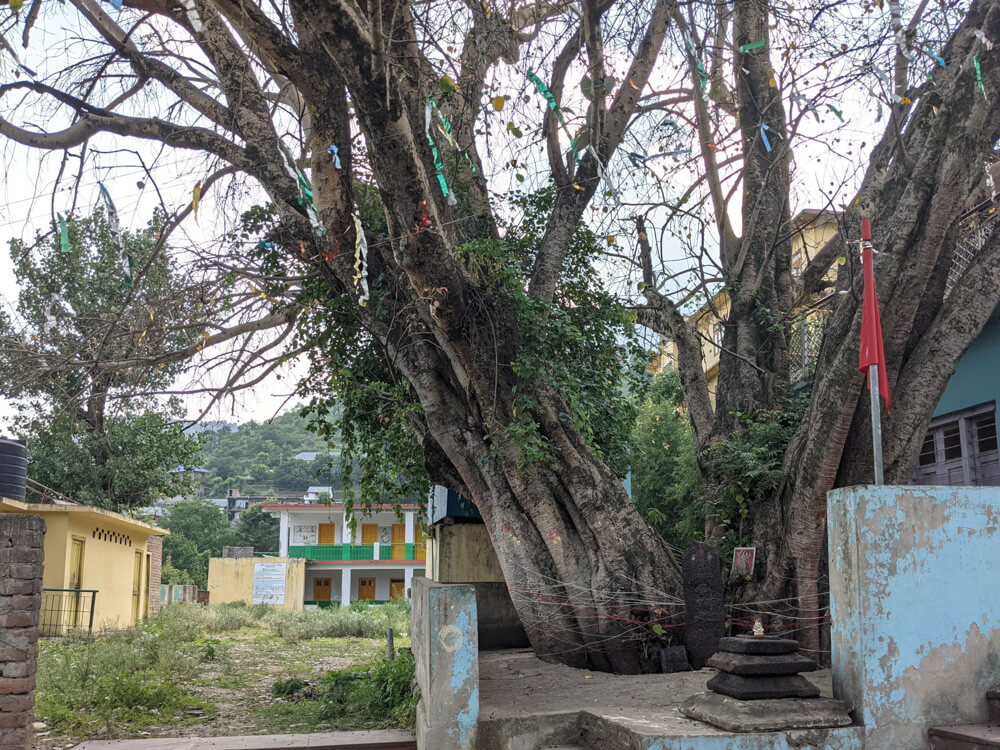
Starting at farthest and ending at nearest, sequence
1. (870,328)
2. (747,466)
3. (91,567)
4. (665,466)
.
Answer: (665,466), (91,567), (747,466), (870,328)

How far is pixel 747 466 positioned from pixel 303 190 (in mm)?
4836

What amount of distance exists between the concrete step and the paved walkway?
3786mm

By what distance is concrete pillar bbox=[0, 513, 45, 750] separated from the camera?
5.32 m

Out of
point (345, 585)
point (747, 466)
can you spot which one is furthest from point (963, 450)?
point (345, 585)

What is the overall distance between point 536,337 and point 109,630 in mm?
12907

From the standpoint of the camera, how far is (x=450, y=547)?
1050 cm

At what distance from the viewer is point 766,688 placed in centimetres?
491

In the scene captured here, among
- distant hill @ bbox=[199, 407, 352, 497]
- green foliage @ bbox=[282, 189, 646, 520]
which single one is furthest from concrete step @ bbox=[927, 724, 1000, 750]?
distant hill @ bbox=[199, 407, 352, 497]

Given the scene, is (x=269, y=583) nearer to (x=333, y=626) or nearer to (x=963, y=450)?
(x=333, y=626)

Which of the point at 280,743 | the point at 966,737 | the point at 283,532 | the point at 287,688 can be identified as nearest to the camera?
the point at 966,737

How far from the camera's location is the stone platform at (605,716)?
4.65m

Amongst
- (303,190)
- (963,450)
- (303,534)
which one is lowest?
(303,534)

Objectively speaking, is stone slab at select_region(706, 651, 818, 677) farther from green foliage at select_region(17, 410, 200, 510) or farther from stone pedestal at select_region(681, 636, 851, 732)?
green foliage at select_region(17, 410, 200, 510)

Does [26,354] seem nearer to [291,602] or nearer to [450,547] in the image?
[450,547]
